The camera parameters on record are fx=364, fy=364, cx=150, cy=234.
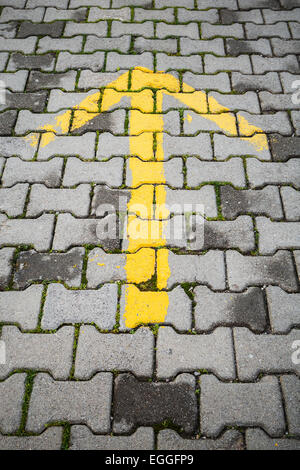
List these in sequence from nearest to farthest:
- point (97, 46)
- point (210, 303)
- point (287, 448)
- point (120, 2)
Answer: point (287, 448), point (210, 303), point (97, 46), point (120, 2)

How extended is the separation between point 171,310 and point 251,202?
0.93 metres

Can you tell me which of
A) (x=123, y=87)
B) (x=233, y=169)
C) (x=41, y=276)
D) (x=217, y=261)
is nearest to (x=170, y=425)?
(x=217, y=261)

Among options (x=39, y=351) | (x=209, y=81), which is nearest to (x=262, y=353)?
(x=39, y=351)

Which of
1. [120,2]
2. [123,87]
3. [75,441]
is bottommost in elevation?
[75,441]

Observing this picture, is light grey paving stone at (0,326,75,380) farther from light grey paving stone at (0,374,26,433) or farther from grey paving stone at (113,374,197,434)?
grey paving stone at (113,374,197,434)

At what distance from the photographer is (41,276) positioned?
2.16 m

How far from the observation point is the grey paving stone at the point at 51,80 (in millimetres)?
3000

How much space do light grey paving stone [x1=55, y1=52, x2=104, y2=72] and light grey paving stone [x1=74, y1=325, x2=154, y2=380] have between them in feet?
7.40

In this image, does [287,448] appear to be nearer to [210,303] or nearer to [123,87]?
[210,303]

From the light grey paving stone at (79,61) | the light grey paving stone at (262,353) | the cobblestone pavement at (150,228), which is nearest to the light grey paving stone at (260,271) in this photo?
the cobblestone pavement at (150,228)

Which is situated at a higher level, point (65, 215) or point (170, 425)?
point (65, 215)

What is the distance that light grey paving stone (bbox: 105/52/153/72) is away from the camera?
312 cm

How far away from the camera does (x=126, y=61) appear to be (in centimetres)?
316

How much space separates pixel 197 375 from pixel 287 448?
0.52 meters
